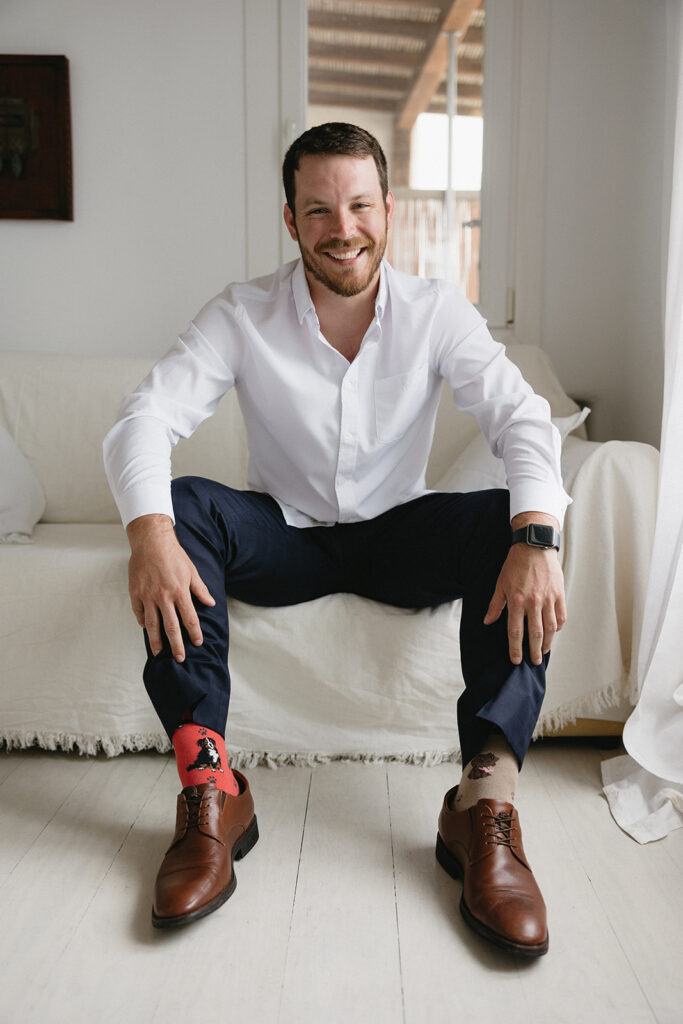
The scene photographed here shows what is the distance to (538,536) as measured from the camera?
124 cm

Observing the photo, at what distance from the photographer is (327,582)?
1563 millimetres

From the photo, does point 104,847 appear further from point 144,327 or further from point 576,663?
point 144,327

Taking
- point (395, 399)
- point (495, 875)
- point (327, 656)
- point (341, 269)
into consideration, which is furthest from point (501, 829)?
point (341, 269)

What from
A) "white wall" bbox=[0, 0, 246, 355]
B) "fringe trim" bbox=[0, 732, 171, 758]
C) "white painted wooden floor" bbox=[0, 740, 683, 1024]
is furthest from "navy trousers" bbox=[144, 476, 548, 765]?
"white wall" bbox=[0, 0, 246, 355]

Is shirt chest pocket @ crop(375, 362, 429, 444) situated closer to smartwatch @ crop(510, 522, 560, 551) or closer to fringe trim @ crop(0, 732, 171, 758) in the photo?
smartwatch @ crop(510, 522, 560, 551)

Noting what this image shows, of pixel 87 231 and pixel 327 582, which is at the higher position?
pixel 87 231

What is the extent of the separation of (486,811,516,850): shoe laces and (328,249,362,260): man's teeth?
3.03ft

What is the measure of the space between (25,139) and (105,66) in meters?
0.31

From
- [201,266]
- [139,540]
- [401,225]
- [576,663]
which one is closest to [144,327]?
[201,266]

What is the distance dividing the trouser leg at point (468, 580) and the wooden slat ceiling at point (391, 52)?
1.52 m

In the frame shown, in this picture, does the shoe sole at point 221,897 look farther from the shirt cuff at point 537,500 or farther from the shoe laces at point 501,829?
the shirt cuff at point 537,500

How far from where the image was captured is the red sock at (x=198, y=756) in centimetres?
123

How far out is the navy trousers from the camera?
1239mm

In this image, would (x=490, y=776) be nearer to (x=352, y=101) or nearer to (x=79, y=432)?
(x=79, y=432)
